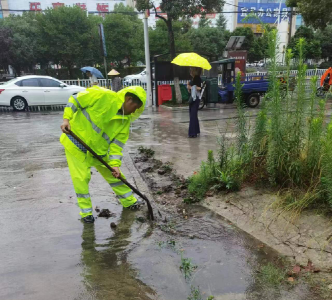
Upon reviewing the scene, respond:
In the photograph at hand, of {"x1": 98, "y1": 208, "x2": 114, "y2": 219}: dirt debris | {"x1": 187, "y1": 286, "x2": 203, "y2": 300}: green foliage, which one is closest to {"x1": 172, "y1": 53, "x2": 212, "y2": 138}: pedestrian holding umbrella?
{"x1": 98, "y1": 208, "x2": 114, "y2": 219}: dirt debris

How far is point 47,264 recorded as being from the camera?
2842 millimetres

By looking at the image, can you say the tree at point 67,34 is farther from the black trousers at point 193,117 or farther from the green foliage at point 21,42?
the black trousers at point 193,117

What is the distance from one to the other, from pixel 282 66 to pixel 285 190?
135cm

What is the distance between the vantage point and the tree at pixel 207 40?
115 ft

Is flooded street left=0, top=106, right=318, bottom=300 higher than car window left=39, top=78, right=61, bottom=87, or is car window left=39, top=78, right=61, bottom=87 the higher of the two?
car window left=39, top=78, right=61, bottom=87

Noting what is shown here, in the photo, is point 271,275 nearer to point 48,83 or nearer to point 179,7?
point 179,7

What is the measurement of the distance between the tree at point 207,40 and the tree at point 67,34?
12429 millimetres

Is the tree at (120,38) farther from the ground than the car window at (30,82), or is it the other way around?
the tree at (120,38)

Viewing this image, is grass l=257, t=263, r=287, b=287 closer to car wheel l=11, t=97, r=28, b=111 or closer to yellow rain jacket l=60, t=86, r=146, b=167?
yellow rain jacket l=60, t=86, r=146, b=167

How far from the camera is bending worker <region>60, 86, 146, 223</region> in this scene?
11.0 feet

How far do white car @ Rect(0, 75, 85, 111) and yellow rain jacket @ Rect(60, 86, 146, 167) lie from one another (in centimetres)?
1092

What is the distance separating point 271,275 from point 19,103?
13013mm

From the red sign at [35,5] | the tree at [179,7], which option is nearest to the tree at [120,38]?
the tree at [179,7]

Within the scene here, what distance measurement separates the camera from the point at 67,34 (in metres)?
25.2
